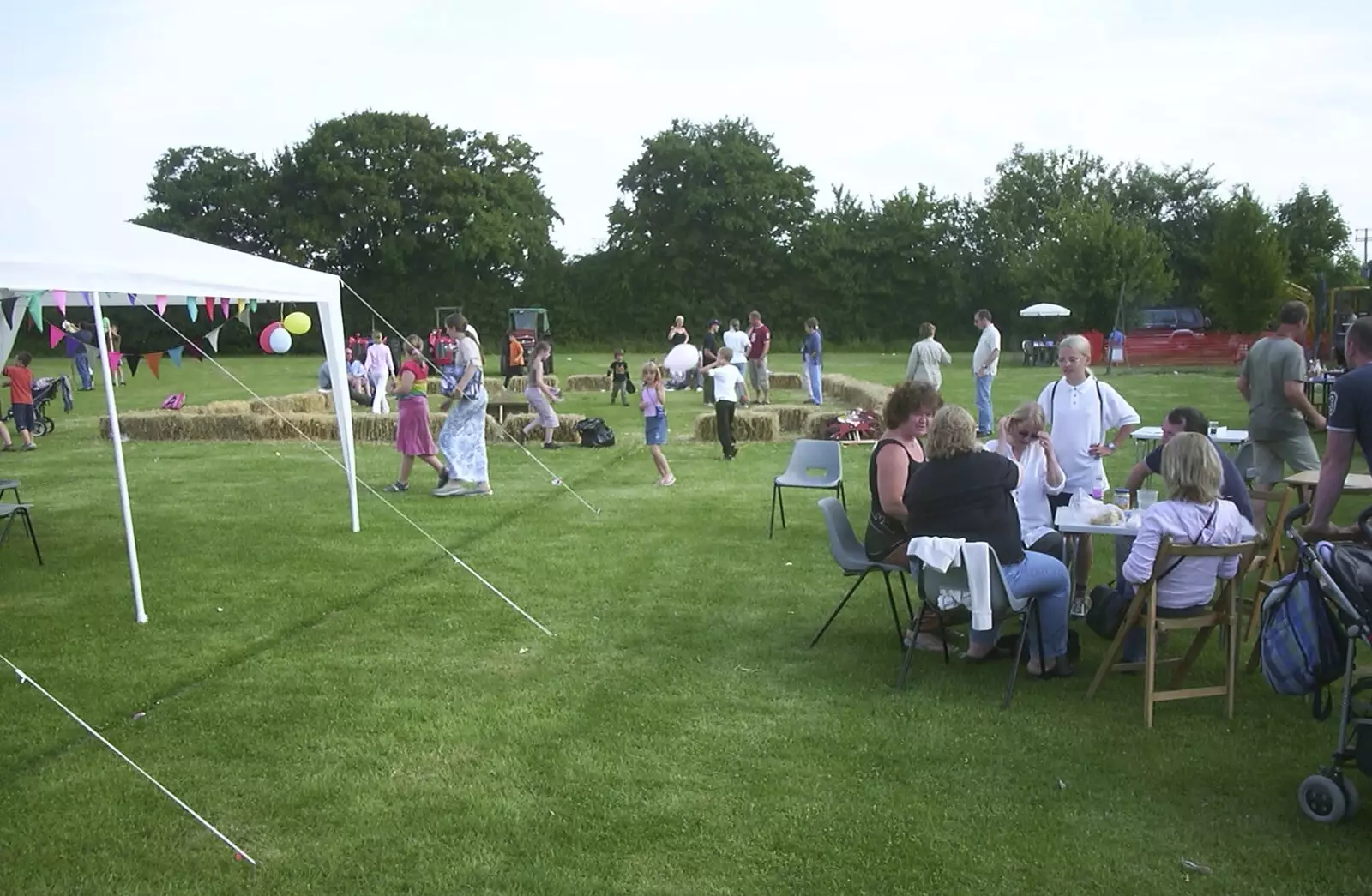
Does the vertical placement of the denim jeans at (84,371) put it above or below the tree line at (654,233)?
below

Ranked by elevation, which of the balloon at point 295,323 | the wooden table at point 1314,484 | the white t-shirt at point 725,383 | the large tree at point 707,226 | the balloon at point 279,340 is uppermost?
the large tree at point 707,226

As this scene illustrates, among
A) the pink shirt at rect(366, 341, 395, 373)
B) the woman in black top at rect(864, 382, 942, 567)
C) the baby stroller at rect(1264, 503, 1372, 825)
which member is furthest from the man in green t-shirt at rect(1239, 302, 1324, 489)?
the pink shirt at rect(366, 341, 395, 373)

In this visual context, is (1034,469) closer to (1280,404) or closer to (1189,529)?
(1189,529)

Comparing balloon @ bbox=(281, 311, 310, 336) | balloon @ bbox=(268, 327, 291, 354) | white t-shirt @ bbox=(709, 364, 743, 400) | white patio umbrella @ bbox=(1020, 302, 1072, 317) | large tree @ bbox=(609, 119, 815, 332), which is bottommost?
white t-shirt @ bbox=(709, 364, 743, 400)

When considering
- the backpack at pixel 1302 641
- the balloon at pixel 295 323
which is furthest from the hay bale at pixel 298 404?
the backpack at pixel 1302 641

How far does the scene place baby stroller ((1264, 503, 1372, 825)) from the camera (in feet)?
11.9

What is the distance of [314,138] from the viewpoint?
50.2 m

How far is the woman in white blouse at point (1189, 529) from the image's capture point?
186 inches

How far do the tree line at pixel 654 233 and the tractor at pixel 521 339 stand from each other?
1477cm

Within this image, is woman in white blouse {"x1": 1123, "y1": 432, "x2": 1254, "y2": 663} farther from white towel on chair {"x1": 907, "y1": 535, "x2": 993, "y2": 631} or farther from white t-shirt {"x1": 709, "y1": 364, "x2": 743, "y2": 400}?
white t-shirt {"x1": 709, "y1": 364, "x2": 743, "y2": 400}

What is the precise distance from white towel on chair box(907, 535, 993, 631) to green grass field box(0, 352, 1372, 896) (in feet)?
1.43

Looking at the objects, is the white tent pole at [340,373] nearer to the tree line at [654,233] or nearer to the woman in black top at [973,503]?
the woman in black top at [973,503]

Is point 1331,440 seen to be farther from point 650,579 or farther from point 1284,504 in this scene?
point 650,579

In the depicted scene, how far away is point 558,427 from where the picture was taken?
14.9 metres
